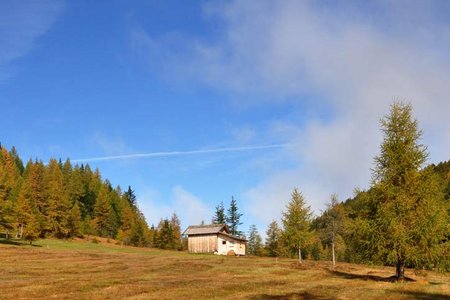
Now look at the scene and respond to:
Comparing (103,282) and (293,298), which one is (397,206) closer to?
(293,298)

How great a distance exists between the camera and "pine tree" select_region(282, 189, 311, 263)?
6356cm

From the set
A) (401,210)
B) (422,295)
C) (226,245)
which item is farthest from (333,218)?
(422,295)

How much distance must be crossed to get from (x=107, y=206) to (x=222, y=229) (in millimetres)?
62551

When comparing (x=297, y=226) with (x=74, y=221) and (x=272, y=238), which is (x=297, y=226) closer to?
(x=272, y=238)

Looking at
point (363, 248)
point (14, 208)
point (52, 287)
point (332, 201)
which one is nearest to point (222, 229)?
point (332, 201)

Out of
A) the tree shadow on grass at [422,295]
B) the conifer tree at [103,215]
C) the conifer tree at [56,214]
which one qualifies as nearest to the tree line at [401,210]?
the tree shadow on grass at [422,295]

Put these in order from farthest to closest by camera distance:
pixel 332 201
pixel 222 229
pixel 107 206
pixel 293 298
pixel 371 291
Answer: pixel 107 206 < pixel 222 229 < pixel 332 201 < pixel 371 291 < pixel 293 298

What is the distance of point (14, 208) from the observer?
89.8m

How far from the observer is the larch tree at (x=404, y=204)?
115 ft

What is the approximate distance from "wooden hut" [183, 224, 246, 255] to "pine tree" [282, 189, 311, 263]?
3281cm

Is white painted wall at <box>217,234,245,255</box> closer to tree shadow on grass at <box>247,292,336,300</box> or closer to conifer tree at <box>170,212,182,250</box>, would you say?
conifer tree at <box>170,212,182,250</box>

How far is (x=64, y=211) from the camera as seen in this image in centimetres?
11225

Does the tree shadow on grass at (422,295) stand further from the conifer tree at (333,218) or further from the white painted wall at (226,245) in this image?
the white painted wall at (226,245)

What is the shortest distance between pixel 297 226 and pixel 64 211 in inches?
2829
